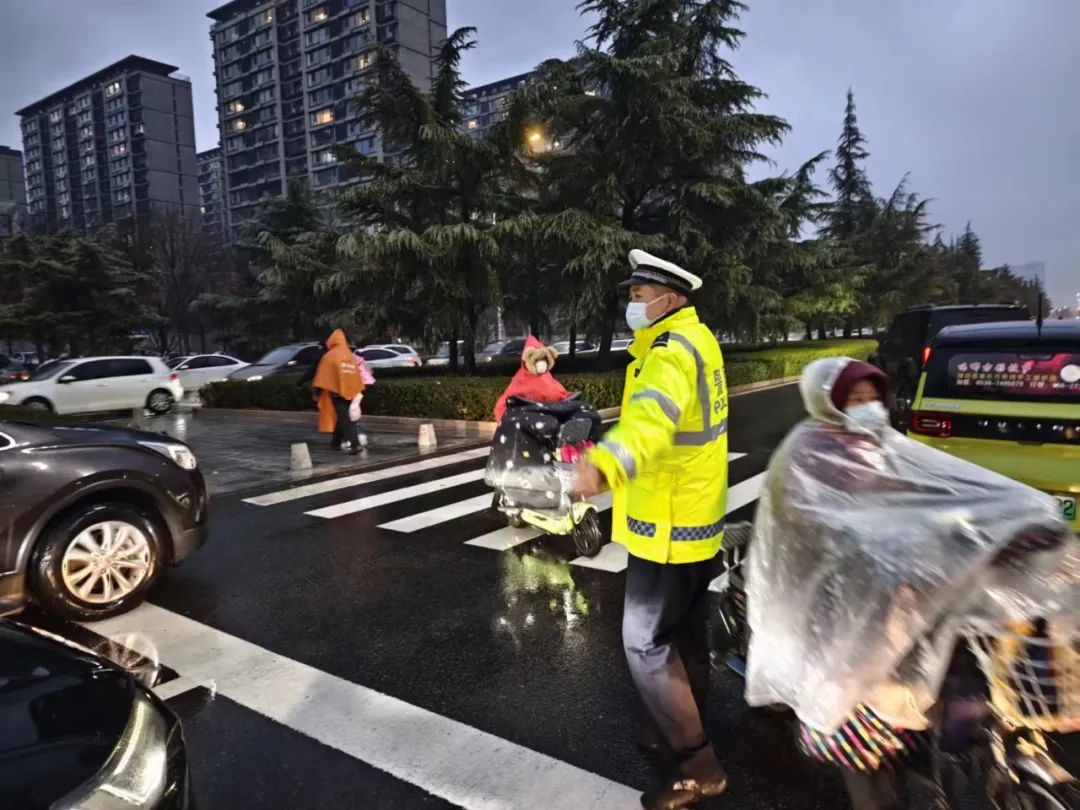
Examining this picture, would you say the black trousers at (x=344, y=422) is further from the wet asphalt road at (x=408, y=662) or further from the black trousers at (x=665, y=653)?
the black trousers at (x=665, y=653)

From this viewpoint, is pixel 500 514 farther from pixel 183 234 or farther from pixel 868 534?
pixel 183 234

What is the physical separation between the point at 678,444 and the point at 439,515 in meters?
4.90

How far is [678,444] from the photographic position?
247 centimetres

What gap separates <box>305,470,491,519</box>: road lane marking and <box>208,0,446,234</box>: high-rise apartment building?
256 ft

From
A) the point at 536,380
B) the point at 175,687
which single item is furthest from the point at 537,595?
the point at 175,687

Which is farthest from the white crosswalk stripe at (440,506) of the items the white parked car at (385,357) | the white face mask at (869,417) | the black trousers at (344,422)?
the white parked car at (385,357)

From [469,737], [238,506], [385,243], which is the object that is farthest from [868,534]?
[385,243]

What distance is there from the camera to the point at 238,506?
25.4 ft

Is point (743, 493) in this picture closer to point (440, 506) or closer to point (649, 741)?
point (440, 506)

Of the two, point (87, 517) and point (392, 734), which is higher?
point (87, 517)

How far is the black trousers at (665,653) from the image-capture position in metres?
2.53

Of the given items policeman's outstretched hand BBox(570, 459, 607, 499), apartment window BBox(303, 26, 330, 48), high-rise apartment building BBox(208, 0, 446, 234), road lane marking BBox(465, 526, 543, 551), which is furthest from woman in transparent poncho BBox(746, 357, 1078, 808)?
apartment window BBox(303, 26, 330, 48)

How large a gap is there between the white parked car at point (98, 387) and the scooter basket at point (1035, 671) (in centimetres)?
1856

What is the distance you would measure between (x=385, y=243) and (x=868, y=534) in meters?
13.5
